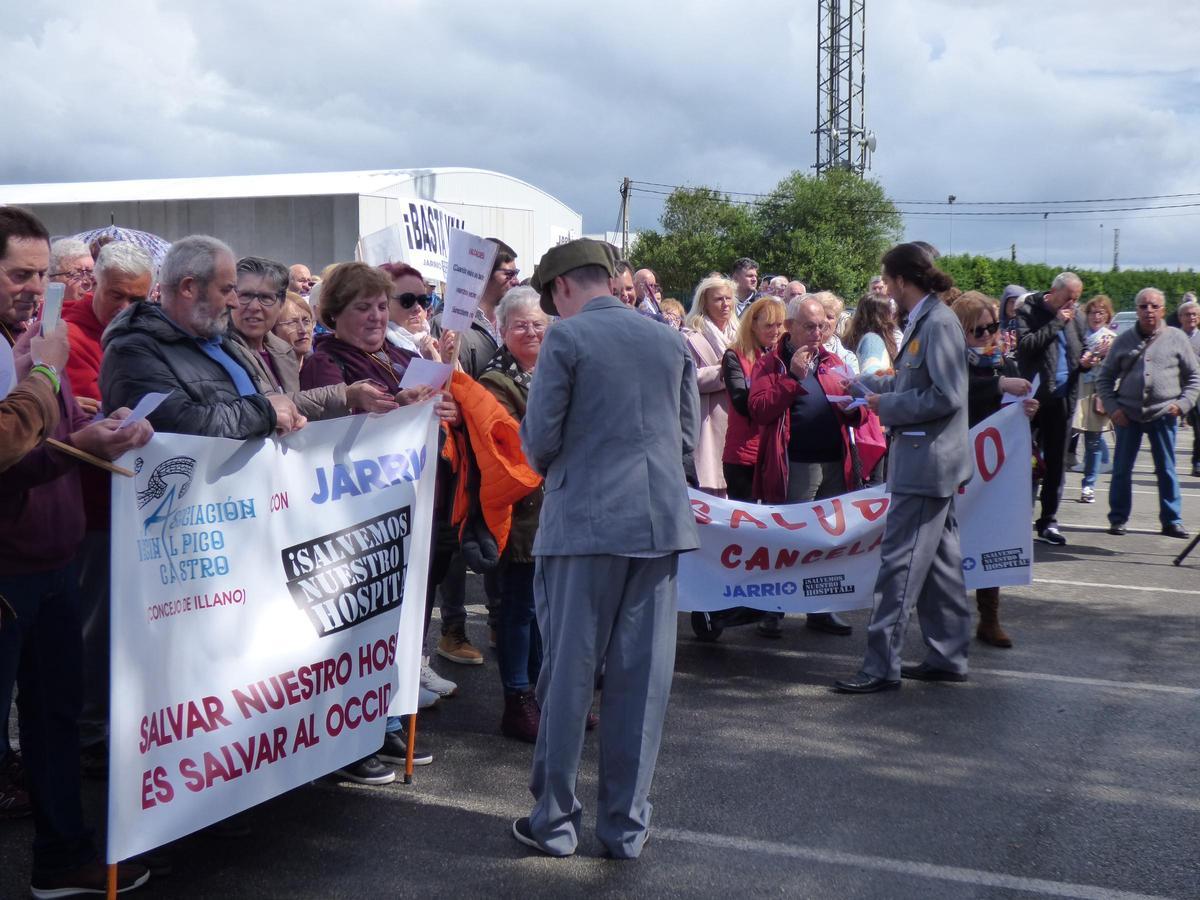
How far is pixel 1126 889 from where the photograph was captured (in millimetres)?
3623

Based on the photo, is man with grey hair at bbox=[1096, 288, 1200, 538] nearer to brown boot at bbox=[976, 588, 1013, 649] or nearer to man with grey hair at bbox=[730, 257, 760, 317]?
man with grey hair at bbox=[730, 257, 760, 317]

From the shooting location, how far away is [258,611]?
3.75m

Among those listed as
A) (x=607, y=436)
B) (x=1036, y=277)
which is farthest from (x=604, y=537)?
(x=1036, y=277)

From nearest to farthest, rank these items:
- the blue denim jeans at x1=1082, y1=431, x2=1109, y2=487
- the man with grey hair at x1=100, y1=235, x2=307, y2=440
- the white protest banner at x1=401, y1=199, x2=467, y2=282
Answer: the man with grey hair at x1=100, y1=235, x2=307, y2=440 → the white protest banner at x1=401, y1=199, x2=467, y2=282 → the blue denim jeans at x1=1082, y1=431, x2=1109, y2=487

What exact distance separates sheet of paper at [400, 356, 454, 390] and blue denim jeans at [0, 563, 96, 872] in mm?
1419

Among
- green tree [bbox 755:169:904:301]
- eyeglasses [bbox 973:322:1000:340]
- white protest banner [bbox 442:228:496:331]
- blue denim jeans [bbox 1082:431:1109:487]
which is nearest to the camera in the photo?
white protest banner [bbox 442:228:496:331]

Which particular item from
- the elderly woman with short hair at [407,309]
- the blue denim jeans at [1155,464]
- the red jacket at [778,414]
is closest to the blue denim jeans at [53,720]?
the elderly woman with short hair at [407,309]

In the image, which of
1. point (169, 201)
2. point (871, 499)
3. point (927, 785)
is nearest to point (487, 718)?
point (927, 785)

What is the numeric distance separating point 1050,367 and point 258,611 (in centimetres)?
726

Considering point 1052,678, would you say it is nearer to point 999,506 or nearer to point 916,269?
point 999,506

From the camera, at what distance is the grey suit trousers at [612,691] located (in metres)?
3.77

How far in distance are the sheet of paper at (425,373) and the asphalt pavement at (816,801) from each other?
151 cm

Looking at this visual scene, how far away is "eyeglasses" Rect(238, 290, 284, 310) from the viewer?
4.77 meters

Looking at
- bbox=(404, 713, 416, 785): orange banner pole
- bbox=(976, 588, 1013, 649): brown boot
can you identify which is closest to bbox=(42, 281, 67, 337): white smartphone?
bbox=(404, 713, 416, 785): orange banner pole
